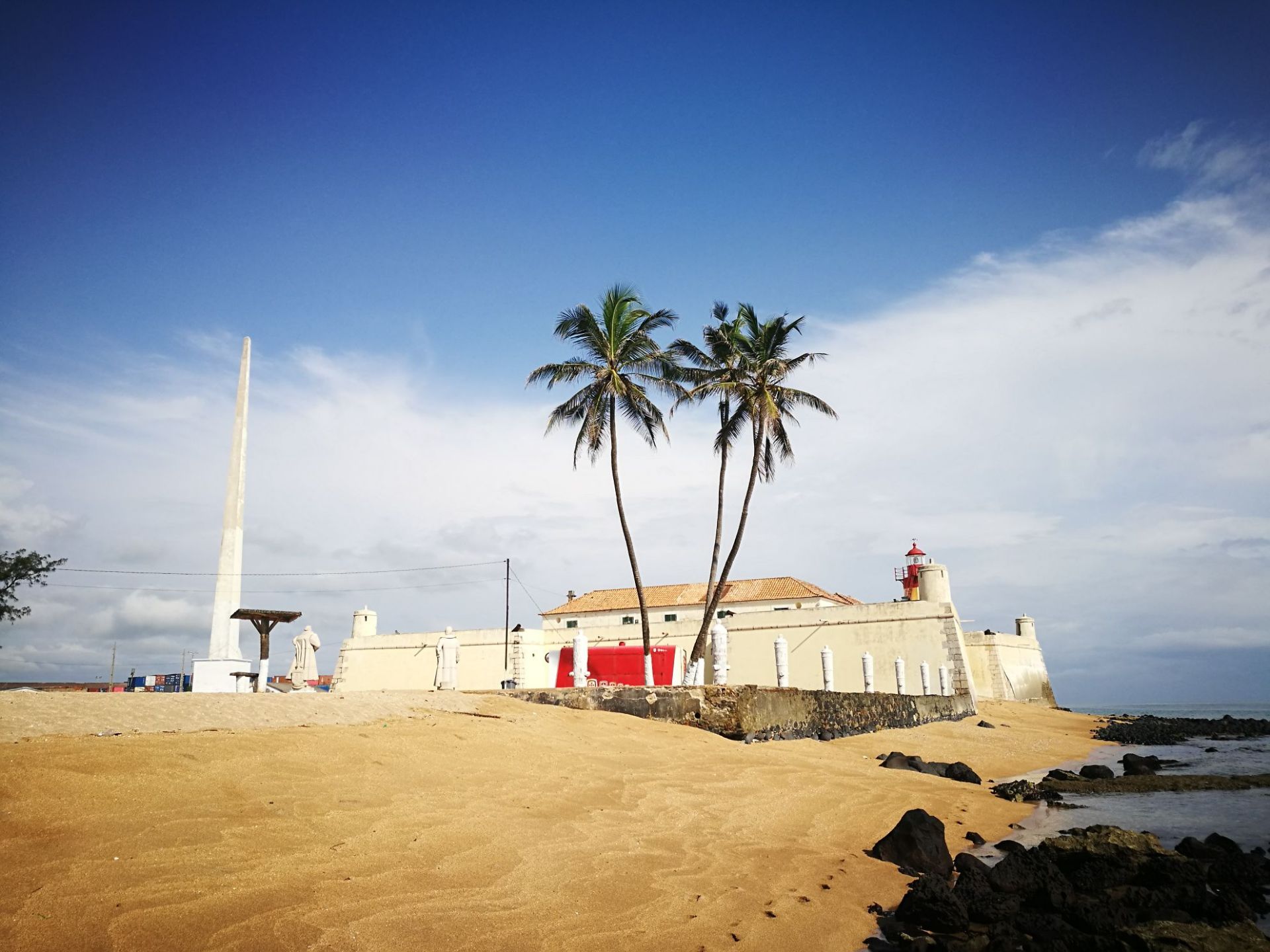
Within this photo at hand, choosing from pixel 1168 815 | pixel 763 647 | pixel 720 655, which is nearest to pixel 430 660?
pixel 763 647

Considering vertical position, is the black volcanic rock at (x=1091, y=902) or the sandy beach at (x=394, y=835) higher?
the sandy beach at (x=394, y=835)

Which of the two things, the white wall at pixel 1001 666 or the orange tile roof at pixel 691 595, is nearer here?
the white wall at pixel 1001 666

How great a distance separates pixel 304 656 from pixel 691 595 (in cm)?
3223

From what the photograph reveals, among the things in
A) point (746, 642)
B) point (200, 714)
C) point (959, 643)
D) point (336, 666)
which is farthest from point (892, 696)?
point (336, 666)

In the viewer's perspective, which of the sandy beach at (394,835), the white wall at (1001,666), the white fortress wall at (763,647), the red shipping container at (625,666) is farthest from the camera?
the white wall at (1001,666)

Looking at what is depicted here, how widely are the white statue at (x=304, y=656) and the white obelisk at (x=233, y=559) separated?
143 centimetres

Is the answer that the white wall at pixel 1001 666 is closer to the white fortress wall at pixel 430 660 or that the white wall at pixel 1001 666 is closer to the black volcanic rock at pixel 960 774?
the white fortress wall at pixel 430 660

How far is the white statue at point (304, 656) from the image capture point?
2131 cm

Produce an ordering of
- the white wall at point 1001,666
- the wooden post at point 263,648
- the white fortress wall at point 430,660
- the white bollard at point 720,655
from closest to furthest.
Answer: the wooden post at point 263,648, the white bollard at point 720,655, the white fortress wall at point 430,660, the white wall at point 1001,666

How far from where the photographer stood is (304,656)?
2162cm

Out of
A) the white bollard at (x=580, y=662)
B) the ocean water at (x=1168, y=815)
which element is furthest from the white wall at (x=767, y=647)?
the ocean water at (x=1168, y=815)

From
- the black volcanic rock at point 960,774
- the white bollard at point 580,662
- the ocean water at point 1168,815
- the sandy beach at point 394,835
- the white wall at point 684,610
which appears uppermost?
the white wall at point 684,610

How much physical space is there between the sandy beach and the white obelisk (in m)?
13.2

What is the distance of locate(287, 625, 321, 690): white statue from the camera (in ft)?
69.9
